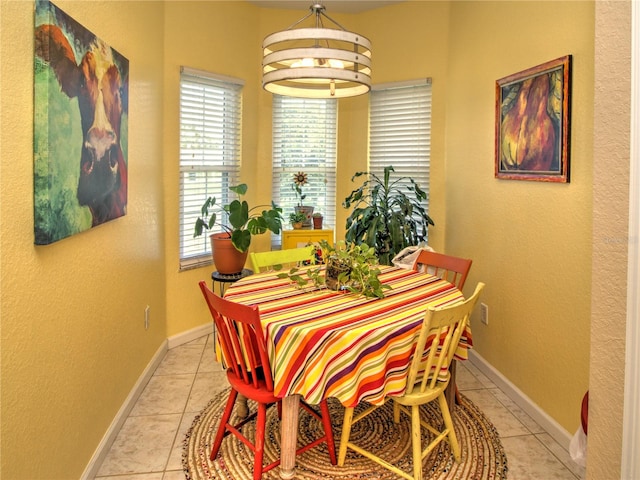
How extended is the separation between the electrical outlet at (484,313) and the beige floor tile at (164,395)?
6.81ft

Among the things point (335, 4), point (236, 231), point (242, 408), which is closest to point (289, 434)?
point (242, 408)

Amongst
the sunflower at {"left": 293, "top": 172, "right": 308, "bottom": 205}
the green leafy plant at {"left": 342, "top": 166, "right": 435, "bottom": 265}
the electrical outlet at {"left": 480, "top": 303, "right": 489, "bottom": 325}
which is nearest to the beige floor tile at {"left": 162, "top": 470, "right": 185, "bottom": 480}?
the green leafy plant at {"left": 342, "top": 166, "right": 435, "bottom": 265}

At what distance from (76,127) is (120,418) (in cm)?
161

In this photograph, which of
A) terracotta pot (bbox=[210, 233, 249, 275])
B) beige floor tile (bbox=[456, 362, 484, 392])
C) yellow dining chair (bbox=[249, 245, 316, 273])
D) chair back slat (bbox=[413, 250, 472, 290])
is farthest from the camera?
terracotta pot (bbox=[210, 233, 249, 275])

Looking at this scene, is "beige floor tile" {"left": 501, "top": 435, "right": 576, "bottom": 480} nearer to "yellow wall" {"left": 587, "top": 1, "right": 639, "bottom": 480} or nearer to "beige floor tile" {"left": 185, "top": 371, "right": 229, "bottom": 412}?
"yellow wall" {"left": 587, "top": 1, "right": 639, "bottom": 480}

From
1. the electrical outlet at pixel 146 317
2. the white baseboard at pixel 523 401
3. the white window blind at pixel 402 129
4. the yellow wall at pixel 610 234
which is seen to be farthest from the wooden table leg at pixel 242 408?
the white window blind at pixel 402 129

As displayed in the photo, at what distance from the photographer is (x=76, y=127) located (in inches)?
74.6

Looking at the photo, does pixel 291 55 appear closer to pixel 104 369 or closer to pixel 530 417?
pixel 104 369

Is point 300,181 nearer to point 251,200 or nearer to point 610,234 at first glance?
point 251,200

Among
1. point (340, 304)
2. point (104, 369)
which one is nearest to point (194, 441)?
point (104, 369)

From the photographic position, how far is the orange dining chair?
2682 millimetres

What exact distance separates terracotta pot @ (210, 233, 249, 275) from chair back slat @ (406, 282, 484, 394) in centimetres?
193

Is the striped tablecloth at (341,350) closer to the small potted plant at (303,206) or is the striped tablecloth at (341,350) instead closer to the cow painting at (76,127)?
the cow painting at (76,127)

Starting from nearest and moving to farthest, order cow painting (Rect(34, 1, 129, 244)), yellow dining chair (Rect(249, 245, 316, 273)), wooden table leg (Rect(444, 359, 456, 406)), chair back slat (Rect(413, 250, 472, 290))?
cow painting (Rect(34, 1, 129, 244)) → wooden table leg (Rect(444, 359, 456, 406)) → chair back slat (Rect(413, 250, 472, 290)) → yellow dining chair (Rect(249, 245, 316, 273))
